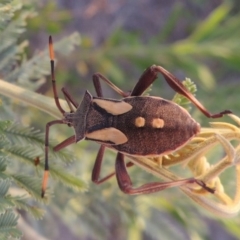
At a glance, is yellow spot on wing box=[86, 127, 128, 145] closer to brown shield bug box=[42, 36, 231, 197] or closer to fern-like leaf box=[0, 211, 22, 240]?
brown shield bug box=[42, 36, 231, 197]

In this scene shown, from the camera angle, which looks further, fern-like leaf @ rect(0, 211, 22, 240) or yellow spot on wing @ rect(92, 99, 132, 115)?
yellow spot on wing @ rect(92, 99, 132, 115)

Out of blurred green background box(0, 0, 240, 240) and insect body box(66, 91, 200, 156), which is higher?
insect body box(66, 91, 200, 156)

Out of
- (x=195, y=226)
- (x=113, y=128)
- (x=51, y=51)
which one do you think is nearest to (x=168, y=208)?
(x=195, y=226)

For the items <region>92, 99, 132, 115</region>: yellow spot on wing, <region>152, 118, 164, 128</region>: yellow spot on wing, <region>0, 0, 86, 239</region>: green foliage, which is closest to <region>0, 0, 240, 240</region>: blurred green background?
<region>0, 0, 86, 239</region>: green foliage

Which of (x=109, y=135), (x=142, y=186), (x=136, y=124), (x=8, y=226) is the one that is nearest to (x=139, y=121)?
(x=136, y=124)

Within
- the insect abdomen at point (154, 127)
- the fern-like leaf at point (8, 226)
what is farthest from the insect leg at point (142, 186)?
the fern-like leaf at point (8, 226)

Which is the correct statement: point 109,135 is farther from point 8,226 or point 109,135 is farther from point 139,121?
point 8,226
